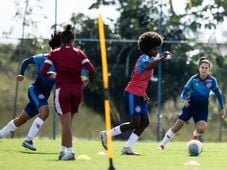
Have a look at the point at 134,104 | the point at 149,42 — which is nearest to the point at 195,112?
the point at 134,104

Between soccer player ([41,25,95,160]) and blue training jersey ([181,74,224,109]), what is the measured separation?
3898 millimetres

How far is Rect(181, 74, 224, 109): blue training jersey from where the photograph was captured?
51.8ft

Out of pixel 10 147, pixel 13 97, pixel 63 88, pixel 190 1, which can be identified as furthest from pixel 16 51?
pixel 63 88

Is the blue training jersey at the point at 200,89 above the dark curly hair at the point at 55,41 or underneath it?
underneath

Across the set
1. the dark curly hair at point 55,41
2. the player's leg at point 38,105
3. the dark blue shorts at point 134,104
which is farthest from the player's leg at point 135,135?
the dark curly hair at point 55,41

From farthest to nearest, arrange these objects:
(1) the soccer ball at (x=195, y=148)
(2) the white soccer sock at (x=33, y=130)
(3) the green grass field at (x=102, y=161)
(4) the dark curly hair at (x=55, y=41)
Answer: (2) the white soccer sock at (x=33, y=130)
(4) the dark curly hair at (x=55, y=41)
(1) the soccer ball at (x=195, y=148)
(3) the green grass field at (x=102, y=161)

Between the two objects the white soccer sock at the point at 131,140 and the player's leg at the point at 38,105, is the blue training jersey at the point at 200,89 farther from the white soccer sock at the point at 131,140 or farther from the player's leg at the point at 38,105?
the player's leg at the point at 38,105

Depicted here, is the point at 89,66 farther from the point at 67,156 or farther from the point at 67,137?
the point at 67,156

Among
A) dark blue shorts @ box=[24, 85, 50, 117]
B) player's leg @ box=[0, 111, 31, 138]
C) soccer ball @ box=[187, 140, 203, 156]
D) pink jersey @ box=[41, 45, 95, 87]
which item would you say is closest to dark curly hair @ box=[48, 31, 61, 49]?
dark blue shorts @ box=[24, 85, 50, 117]

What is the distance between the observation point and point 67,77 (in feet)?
40.0

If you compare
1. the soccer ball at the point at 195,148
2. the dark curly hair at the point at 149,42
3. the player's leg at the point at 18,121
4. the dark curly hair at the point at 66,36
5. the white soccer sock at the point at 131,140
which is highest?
the dark curly hair at the point at 66,36

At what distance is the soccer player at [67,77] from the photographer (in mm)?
12125

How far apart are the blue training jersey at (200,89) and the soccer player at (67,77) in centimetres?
390

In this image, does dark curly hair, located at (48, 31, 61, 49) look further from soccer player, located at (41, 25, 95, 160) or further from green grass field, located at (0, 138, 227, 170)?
soccer player, located at (41, 25, 95, 160)
